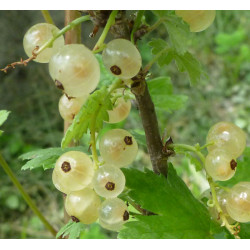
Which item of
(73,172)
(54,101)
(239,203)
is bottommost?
(54,101)

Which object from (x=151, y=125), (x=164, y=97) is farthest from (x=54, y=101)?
(x=151, y=125)

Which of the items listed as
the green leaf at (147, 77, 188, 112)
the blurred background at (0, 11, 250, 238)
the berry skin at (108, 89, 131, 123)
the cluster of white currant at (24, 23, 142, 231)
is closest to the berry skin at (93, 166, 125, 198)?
the cluster of white currant at (24, 23, 142, 231)

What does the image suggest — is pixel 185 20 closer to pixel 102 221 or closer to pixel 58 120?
pixel 102 221

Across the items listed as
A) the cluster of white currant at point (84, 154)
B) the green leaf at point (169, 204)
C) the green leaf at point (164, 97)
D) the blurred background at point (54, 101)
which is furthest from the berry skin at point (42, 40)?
the blurred background at point (54, 101)

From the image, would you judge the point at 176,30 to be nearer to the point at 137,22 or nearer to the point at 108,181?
the point at 137,22

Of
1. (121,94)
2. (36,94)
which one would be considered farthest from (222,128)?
(36,94)

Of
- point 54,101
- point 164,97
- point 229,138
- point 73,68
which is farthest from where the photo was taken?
point 54,101

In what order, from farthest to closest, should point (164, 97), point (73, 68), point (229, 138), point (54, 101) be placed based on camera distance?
point (54, 101) → point (164, 97) → point (229, 138) → point (73, 68)
